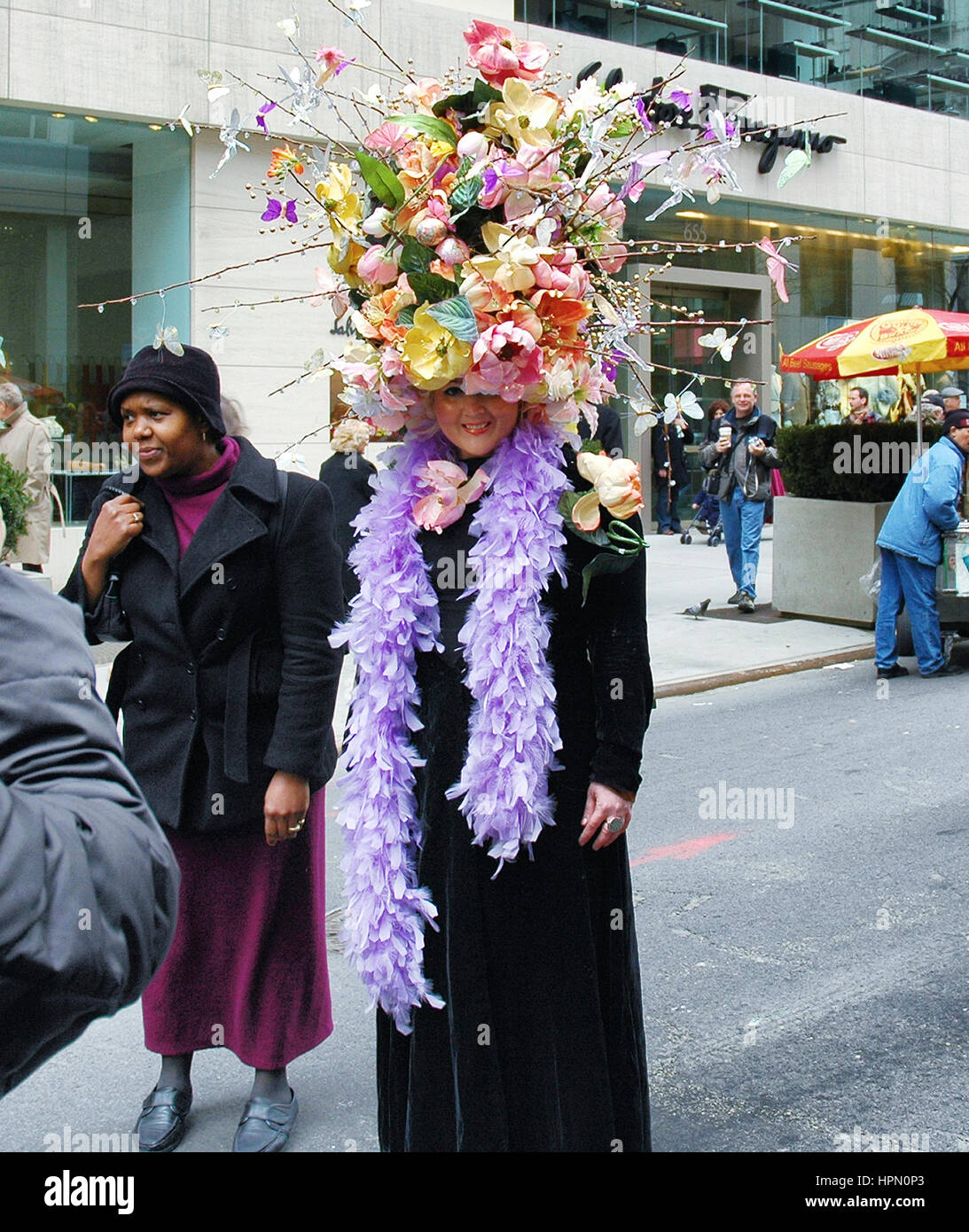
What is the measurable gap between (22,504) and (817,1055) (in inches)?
301

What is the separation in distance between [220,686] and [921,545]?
24.5 feet

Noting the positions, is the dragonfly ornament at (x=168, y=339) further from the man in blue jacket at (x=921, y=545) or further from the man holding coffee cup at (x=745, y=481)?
the man holding coffee cup at (x=745, y=481)

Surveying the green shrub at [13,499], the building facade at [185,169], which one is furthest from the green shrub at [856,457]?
the green shrub at [13,499]

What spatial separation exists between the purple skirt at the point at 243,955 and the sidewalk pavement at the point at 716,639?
5587 millimetres

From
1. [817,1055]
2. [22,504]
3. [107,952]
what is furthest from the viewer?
[22,504]

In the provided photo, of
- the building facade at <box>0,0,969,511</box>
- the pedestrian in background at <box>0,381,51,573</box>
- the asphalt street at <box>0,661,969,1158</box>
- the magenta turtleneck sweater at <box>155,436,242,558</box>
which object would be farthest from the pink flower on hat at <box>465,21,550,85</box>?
the pedestrian in background at <box>0,381,51,573</box>

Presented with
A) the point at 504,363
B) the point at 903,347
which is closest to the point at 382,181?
the point at 504,363

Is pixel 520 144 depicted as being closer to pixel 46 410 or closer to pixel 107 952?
pixel 107 952

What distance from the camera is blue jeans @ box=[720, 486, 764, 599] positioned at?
1245 centimetres

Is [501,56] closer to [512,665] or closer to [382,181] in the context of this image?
[382,181]

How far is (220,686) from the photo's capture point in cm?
346

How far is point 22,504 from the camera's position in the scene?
10.2 meters

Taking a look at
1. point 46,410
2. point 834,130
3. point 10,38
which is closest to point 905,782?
point 46,410

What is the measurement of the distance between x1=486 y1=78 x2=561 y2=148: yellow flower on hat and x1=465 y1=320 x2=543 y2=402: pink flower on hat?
0.39 meters
